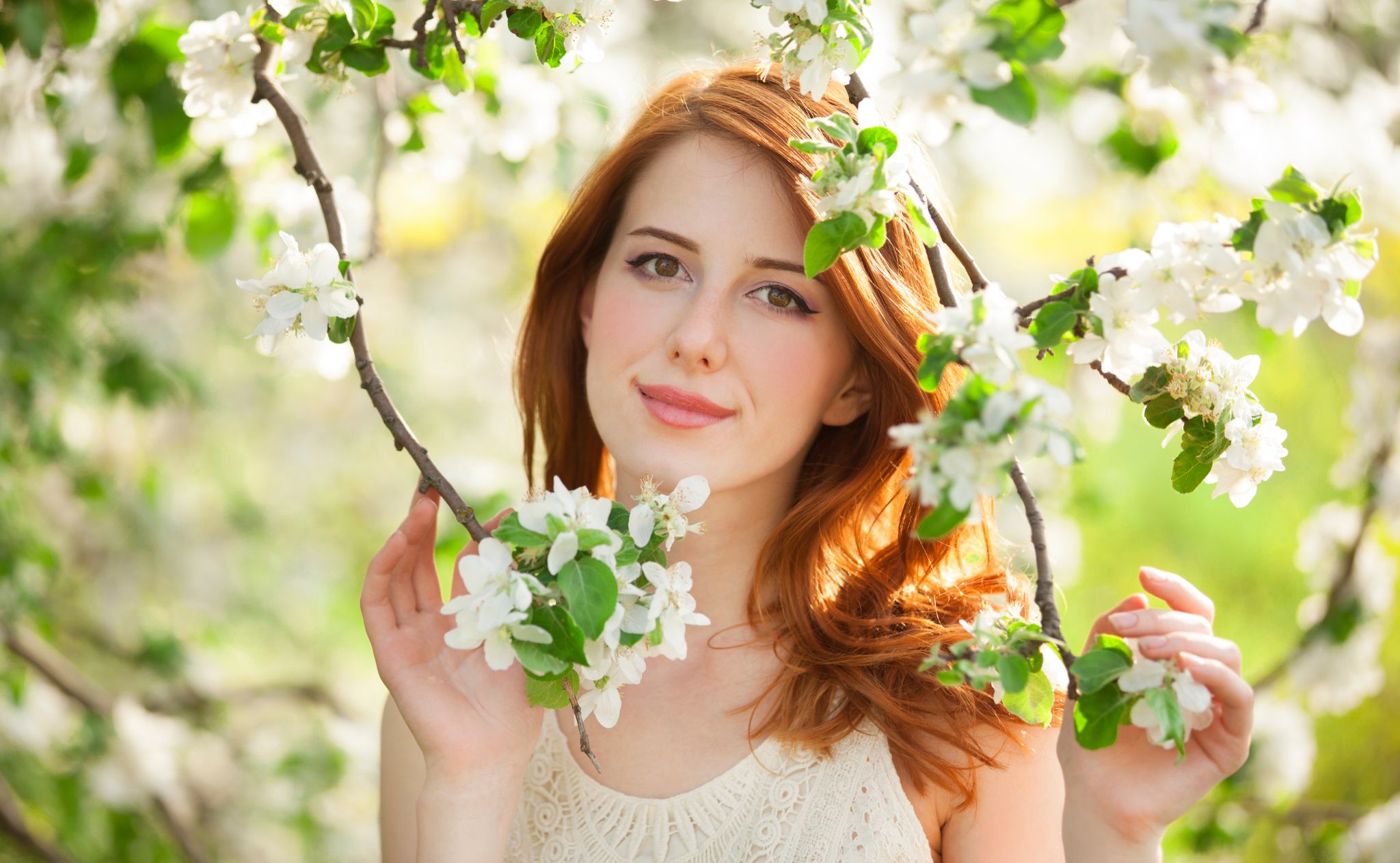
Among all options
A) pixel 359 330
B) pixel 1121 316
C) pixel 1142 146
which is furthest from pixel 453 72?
pixel 1142 146

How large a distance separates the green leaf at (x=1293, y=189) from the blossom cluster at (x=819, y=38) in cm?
37

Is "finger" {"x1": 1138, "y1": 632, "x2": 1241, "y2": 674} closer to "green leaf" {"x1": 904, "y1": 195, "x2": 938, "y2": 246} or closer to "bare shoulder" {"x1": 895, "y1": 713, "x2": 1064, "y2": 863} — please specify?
"green leaf" {"x1": 904, "y1": 195, "x2": 938, "y2": 246}

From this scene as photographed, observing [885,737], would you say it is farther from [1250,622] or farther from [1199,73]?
[1250,622]

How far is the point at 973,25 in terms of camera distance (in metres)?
0.87

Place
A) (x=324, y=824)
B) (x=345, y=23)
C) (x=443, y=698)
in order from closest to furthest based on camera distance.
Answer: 1. (x=345, y=23)
2. (x=443, y=698)
3. (x=324, y=824)

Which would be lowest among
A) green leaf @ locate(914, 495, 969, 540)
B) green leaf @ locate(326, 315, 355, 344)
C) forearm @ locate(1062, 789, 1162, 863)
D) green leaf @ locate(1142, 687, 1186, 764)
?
forearm @ locate(1062, 789, 1162, 863)

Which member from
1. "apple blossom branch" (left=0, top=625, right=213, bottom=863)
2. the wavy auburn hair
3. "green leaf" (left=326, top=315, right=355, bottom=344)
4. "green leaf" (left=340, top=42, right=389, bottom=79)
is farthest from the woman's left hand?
"apple blossom branch" (left=0, top=625, right=213, bottom=863)

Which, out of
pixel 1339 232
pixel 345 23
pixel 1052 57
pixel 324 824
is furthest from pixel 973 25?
pixel 324 824

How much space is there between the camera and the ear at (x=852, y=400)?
5.68ft

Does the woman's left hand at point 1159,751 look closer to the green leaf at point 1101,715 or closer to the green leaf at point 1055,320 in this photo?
the green leaf at point 1101,715

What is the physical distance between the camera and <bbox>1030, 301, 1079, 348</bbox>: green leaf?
3.14 feet

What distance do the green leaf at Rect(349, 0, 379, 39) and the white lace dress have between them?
1089mm

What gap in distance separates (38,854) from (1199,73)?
8.64ft

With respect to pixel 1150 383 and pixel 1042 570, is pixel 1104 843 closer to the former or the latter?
pixel 1042 570
